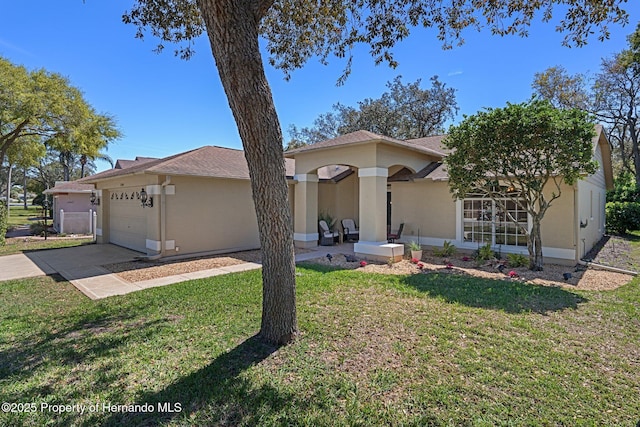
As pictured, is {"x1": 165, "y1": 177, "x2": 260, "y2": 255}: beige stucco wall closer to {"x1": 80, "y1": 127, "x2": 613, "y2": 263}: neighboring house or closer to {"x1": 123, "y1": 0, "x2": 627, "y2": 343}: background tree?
{"x1": 80, "y1": 127, "x2": 613, "y2": 263}: neighboring house

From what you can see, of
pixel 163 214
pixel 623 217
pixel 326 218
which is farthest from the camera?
pixel 623 217

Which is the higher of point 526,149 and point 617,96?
point 617,96

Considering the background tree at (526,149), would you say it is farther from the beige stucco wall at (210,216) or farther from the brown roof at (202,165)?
the beige stucco wall at (210,216)

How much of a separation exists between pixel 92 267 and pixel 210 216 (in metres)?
4.06

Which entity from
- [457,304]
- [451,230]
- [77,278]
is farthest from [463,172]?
[77,278]

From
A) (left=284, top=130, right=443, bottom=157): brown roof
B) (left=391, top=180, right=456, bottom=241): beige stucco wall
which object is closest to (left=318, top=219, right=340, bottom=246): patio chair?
(left=391, top=180, right=456, bottom=241): beige stucco wall

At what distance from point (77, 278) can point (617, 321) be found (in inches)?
471

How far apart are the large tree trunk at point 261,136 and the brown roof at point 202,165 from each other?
7.69 m

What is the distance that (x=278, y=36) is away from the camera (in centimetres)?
825

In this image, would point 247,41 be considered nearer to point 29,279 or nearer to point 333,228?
point 29,279

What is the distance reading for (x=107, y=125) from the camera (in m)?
21.4

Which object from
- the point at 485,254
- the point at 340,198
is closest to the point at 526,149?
the point at 485,254

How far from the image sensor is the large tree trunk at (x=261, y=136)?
3.90 meters

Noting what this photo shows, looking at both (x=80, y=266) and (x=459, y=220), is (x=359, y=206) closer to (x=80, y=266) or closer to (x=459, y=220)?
(x=459, y=220)
